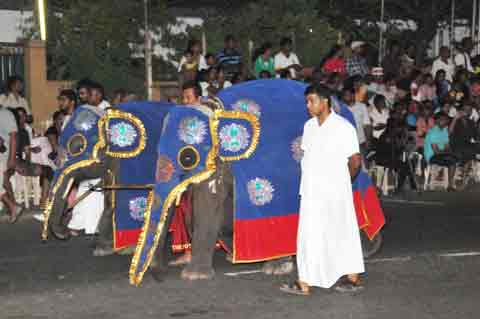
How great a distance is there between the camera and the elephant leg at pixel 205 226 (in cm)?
870

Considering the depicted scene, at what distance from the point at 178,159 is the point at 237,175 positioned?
0.57m

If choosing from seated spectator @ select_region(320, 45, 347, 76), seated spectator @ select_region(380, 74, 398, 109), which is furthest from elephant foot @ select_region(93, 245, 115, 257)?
seated spectator @ select_region(380, 74, 398, 109)

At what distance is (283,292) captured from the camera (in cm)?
816

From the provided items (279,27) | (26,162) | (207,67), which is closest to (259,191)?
(26,162)

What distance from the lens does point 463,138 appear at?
17.1m

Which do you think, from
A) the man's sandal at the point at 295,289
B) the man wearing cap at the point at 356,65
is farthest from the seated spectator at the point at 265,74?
the man's sandal at the point at 295,289

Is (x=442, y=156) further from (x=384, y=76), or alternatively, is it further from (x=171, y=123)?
(x=171, y=123)

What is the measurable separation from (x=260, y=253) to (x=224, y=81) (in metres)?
8.71

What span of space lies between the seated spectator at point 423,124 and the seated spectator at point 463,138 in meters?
0.41

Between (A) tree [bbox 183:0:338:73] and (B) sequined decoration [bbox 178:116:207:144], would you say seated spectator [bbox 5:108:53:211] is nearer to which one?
(B) sequined decoration [bbox 178:116:207:144]

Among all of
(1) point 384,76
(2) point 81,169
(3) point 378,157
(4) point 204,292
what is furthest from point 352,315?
(1) point 384,76

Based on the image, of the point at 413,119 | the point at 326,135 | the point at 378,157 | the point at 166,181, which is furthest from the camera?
the point at 413,119

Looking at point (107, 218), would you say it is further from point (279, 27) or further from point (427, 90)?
point (279, 27)

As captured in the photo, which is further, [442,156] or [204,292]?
[442,156]
